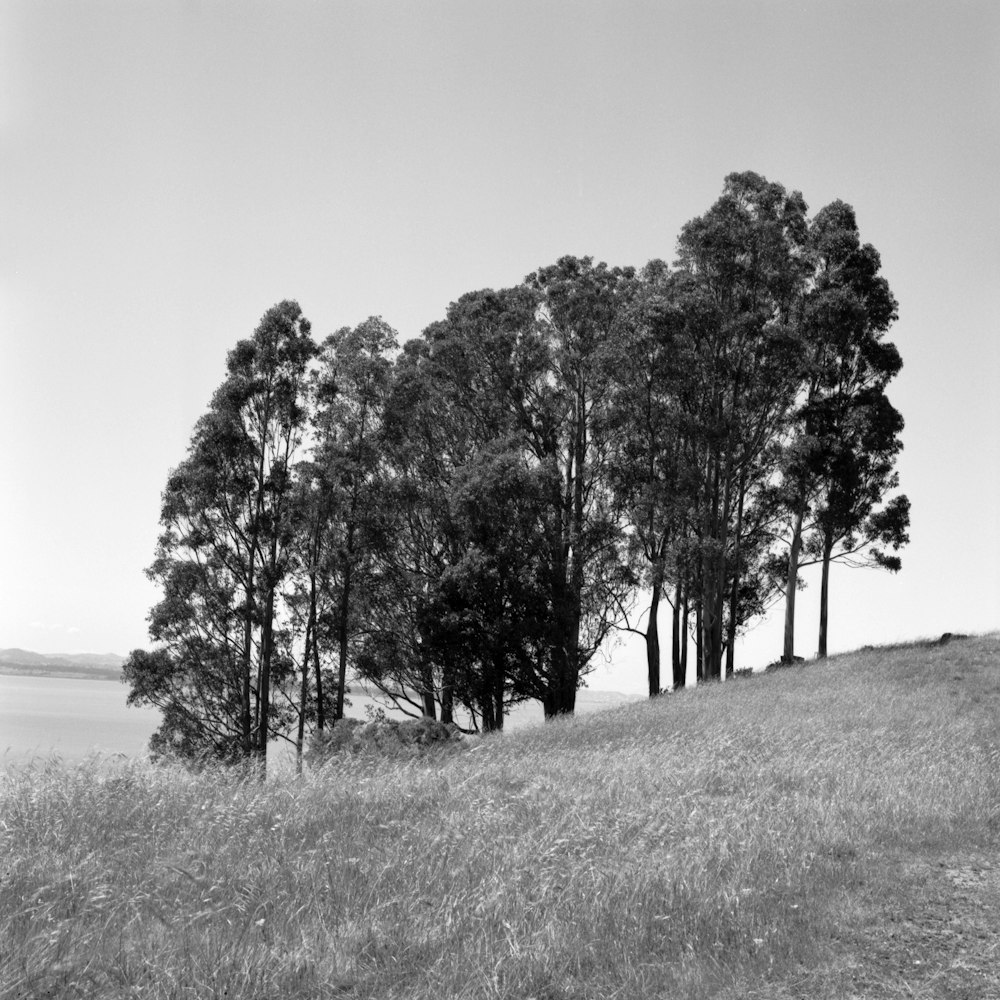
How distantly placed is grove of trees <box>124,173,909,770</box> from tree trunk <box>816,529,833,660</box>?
3.7 inches

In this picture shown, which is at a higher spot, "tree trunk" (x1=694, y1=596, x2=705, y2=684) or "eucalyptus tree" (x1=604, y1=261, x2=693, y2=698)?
"eucalyptus tree" (x1=604, y1=261, x2=693, y2=698)

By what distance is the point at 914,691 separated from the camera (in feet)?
69.9

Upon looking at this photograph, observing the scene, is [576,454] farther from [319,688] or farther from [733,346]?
[319,688]

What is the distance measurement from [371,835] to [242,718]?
A: 19187 millimetres

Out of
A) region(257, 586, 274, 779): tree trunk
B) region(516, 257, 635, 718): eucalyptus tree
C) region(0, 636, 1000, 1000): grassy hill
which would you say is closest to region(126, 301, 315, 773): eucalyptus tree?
region(257, 586, 274, 779): tree trunk

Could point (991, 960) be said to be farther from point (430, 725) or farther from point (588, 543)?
point (588, 543)

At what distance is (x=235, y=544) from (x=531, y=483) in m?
8.82

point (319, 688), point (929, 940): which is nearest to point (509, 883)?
point (929, 940)

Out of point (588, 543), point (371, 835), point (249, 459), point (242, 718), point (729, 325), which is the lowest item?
point (242, 718)

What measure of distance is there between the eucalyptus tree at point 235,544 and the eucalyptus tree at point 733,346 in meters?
12.4

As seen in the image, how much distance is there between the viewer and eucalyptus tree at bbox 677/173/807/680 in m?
28.2

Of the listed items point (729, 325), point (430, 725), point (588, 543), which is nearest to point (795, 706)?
point (430, 725)

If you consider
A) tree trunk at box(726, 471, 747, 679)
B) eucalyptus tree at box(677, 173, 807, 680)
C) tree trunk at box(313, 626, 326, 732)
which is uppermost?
eucalyptus tree at box(677, 173, 807, 680)

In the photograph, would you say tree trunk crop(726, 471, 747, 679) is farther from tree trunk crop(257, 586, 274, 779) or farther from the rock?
tree trunk crop(257, 586, 274, 779)
